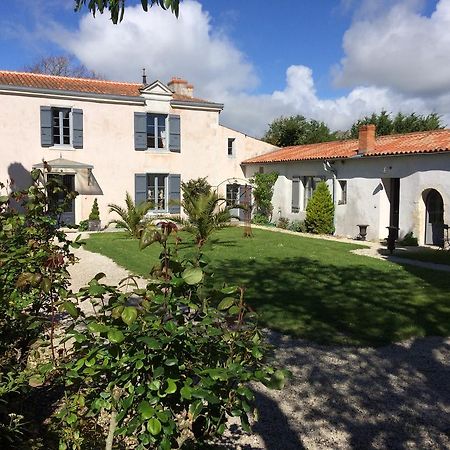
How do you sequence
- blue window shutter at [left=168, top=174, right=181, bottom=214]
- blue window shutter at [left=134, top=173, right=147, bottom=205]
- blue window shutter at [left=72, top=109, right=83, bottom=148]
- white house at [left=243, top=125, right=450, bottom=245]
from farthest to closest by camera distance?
1. blue window shutter at [left=168, top=174, right=181, bottom=214]
2. blue window shutter at [left=134, top=173, right=147, bottom=205]
3. blue window shutter at [left=72, top=109, right=83, bottom=148]
4. white house at [left=243, top=125, right=450, bottom=245]

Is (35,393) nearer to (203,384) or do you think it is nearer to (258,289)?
(203,384)

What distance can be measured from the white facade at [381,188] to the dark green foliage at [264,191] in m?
1.71

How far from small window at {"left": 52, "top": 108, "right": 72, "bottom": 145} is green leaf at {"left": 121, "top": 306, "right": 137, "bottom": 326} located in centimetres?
1999

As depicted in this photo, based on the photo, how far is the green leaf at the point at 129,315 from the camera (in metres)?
2.05

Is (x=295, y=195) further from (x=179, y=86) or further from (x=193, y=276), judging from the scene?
(x=193, y=276)

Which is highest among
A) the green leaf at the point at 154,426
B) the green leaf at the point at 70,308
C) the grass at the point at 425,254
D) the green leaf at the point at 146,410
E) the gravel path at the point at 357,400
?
the green leaf at the point at 70,308

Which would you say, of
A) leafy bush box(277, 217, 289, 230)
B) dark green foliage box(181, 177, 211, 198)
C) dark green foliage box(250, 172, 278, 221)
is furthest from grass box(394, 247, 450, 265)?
dark green foliage box(181, 177, 211, 198)

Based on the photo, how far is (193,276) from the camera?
2.21 metres

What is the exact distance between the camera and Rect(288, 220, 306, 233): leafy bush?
21059 mm

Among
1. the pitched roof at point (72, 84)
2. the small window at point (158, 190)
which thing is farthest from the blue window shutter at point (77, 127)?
the small window at point (158, 190)

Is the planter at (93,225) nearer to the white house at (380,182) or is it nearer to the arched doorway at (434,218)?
the white house at (380,182)

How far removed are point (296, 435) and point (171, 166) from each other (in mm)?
19615

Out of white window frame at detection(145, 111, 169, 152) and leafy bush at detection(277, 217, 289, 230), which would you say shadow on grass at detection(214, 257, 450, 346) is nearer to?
leafy bush at detection(277, 217, 289, 230)

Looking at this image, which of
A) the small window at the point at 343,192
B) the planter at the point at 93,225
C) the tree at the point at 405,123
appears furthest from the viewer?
the tree at the point at 405,123
